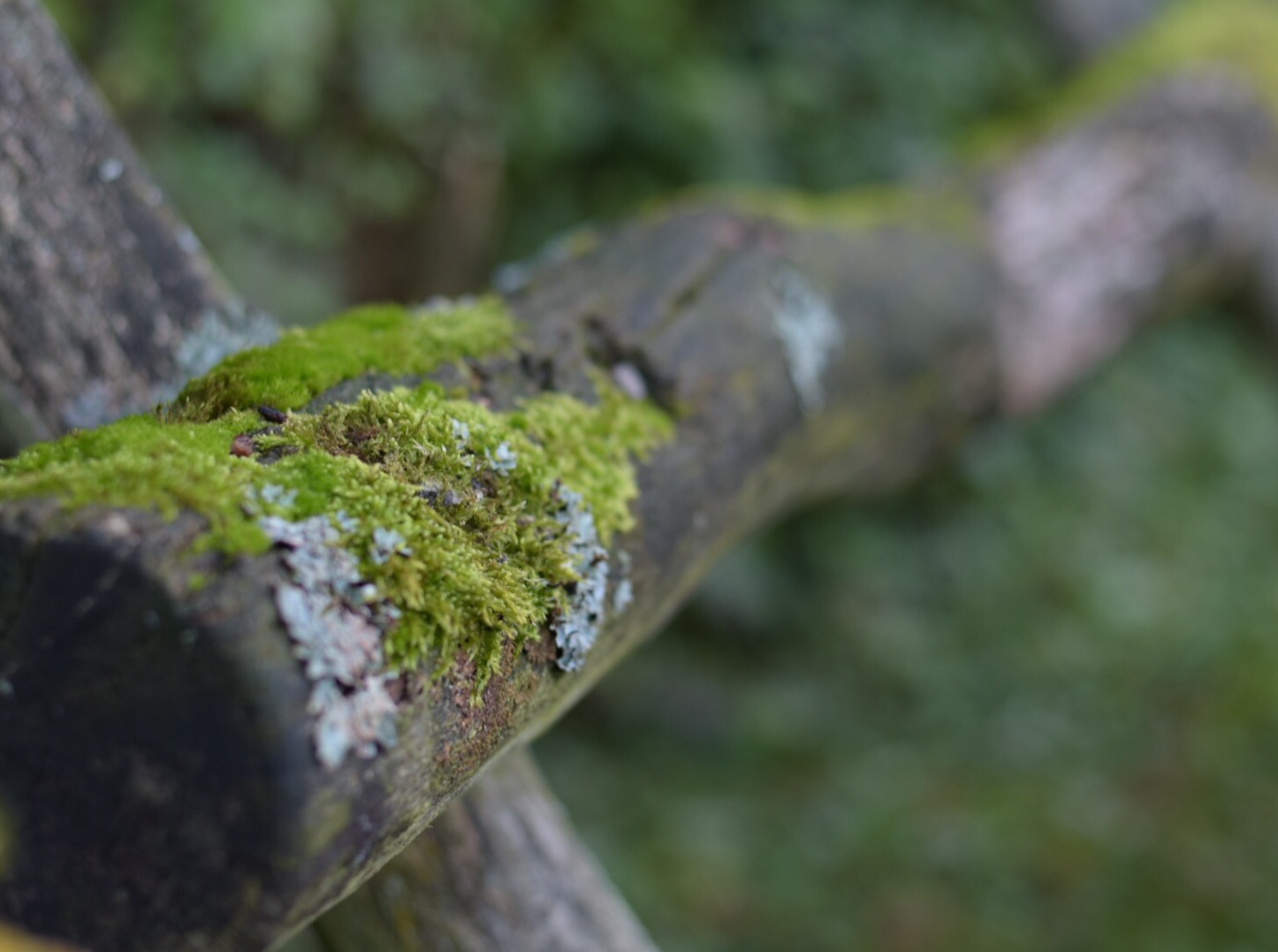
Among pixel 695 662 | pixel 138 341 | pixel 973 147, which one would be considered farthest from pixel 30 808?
pixel 695 662

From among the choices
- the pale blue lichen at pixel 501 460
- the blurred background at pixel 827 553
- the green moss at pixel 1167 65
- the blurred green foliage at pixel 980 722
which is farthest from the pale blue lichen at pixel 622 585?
the blurred green foliage at pixel 980 722

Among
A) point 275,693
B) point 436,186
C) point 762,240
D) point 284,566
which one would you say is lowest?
point 275,693

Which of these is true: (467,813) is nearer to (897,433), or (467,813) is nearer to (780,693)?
(897,433)

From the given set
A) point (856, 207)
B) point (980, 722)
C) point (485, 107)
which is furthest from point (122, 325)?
point (980, 722)

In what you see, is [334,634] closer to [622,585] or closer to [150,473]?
[150,473]

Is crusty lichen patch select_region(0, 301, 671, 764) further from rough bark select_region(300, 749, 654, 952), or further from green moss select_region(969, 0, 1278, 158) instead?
green moss select_region(969, 0, 1278, 158)

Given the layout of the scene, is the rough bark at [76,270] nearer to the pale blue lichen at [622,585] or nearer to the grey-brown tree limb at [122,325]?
the grey-brown tree limb at [122,325]
